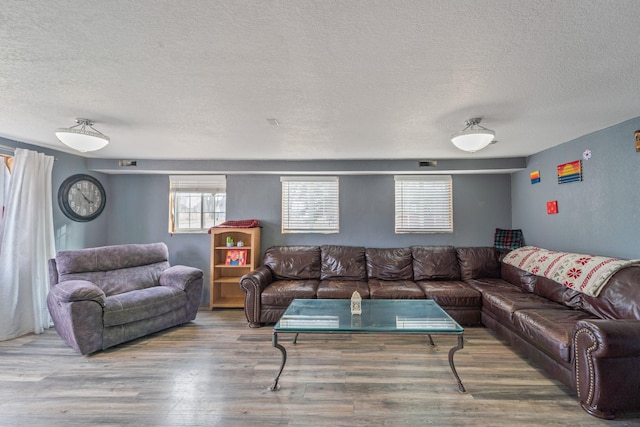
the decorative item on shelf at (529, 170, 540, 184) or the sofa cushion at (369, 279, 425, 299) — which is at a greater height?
the decorative item on shelf at (529, 170, 540, 184)

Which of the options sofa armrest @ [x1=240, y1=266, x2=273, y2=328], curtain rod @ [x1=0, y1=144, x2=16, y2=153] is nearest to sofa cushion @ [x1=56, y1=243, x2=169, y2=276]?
curtain rod @ [x1=0, y1=144, x2=16, y2=153]

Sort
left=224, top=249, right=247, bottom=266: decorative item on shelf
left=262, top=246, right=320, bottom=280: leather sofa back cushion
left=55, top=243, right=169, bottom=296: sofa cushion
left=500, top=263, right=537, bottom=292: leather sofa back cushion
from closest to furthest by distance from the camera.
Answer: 1. left=55, top=243, right=169, bottom=296: sofa cushion
2. left=500, top=263, right=537, bottom=292: leather sofa back cushion
3. left=262, top=246, right=320, bottom=280: leather sofa back cushion
4. left=224, top=249, right=247, bottom=266: decorative item on shelf

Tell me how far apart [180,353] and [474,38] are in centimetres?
355

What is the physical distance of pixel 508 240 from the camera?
4.43 meters

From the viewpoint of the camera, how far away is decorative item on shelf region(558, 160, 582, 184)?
3322mm

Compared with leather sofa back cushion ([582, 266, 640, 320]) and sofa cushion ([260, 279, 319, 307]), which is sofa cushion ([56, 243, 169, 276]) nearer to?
sofa cushion ([260, 279, 319, 307])

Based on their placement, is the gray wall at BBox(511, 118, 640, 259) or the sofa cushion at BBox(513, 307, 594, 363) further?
the gray wall at BBox(511, 118, 640, 259)

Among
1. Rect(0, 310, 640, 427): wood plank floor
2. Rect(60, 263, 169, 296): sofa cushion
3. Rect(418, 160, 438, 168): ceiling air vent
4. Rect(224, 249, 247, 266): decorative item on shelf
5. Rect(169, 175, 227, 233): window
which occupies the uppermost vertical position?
Rect(418, 160, 438, 168): ceiling air vent

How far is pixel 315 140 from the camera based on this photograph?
3389 mm

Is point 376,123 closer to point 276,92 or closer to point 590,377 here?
point 276,92

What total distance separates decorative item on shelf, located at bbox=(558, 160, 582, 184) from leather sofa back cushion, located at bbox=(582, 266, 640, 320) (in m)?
1.25

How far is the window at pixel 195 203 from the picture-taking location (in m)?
4.75

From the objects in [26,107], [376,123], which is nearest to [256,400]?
[376,123]

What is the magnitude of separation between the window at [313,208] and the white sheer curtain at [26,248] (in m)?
3.08
